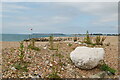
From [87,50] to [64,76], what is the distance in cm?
144

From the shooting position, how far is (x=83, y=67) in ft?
25.0

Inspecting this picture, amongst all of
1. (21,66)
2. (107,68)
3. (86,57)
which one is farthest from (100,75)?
(21,66)

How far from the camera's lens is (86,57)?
738 centimetres

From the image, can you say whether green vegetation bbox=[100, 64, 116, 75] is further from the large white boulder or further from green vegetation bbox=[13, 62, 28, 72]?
green vegetation bbox=[13, 62, 28, 72]

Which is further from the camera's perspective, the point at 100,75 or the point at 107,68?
the point at 107,68

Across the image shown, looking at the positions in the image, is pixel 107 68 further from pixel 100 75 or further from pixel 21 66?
pixel 21 66

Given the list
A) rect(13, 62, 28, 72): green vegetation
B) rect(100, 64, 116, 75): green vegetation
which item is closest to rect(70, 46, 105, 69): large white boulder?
rect(100, 64, 116, 75): green vegetation

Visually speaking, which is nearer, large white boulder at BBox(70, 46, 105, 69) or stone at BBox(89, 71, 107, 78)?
stone at BBox(89, 71, 107, 78)

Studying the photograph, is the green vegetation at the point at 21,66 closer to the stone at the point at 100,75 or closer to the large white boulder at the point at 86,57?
the large white boulder at the point at 86,57

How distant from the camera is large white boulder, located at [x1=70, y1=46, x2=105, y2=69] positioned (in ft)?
24.3

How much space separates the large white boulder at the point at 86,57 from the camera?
740 centimetres

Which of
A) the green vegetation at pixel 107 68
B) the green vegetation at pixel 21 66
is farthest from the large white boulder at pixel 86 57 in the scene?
the green vegetation at pixel 21 66

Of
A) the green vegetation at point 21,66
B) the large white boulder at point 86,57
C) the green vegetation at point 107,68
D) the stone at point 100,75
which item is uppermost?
the large white boulder at point 86,57

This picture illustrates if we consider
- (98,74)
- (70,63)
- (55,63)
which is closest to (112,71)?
(98,74)
